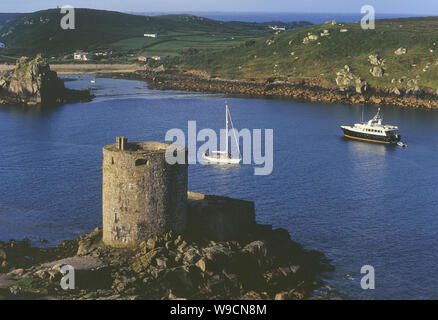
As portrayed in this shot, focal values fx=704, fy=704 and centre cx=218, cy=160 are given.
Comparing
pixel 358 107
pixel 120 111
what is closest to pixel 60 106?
pixel 120 111

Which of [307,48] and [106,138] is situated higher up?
[307,48]

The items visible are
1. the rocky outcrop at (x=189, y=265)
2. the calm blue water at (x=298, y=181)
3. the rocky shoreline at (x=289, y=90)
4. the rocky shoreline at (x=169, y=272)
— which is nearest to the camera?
the rocky shoreline at (x=169, y=272)

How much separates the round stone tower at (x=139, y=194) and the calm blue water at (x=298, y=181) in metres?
10.8

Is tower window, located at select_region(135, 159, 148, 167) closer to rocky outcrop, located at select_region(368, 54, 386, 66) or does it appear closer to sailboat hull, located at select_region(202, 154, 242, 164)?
sailboat hull, located at select_region(202, 154, 242, 164)

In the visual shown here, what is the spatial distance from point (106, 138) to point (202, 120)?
21.8 meters

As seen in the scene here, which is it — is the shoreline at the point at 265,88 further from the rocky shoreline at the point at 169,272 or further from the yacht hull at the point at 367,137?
the rocky shoreline at the point at 169,272

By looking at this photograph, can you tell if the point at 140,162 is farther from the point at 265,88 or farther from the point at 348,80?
the point at 265,88

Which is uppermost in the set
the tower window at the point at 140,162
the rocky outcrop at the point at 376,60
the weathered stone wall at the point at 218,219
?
the rocky outcrop at the point at 376,60

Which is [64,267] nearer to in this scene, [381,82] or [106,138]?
[106,138]

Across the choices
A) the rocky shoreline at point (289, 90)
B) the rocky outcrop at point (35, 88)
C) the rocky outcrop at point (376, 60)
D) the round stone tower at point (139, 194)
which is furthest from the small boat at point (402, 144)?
the rocky outcrop at point (35, 88)

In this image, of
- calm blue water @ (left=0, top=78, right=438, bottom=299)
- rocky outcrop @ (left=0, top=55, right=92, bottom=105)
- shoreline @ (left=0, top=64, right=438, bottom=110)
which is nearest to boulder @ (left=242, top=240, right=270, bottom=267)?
calm blue water @ (left=0, top=78, right=438, bottom=299)

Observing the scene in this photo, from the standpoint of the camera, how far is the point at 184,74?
7249 inches

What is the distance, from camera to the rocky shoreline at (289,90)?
5384 inches

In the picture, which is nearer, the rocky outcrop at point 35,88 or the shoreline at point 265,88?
the rocky outcrop at point 35,88
